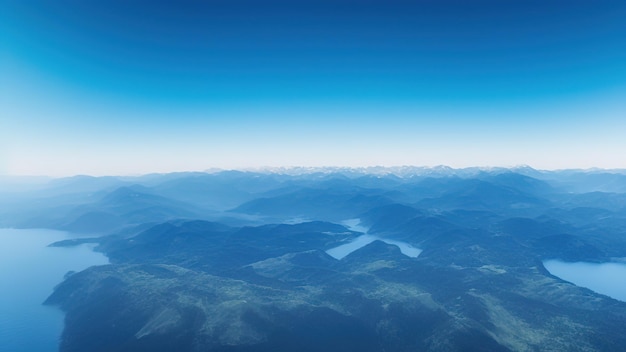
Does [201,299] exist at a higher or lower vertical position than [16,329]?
higher

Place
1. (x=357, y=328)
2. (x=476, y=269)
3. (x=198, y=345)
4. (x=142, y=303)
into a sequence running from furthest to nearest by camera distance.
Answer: (x=476, y=269) → (x=142, y=303) → (x=357, y=328) → (x=198, y=345)

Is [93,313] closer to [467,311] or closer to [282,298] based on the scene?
[282,298]

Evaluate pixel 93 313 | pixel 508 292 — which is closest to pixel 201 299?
pixel 93 313

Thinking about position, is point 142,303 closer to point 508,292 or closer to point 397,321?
point 397,321

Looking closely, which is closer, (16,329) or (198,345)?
(198,345)

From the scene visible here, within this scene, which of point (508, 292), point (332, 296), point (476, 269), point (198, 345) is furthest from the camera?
point (476, 269)

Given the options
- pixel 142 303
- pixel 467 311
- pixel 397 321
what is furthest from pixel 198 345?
pixel 467 311

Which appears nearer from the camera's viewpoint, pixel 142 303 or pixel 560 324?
→ pixel 560 324

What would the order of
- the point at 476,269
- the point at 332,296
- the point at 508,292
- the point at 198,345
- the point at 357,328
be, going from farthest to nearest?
the point at 476,269 → the point at 508,292 → the point at 332,296 → the point at 357,328 → the point at 198,345

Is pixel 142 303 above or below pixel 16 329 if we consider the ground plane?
above
